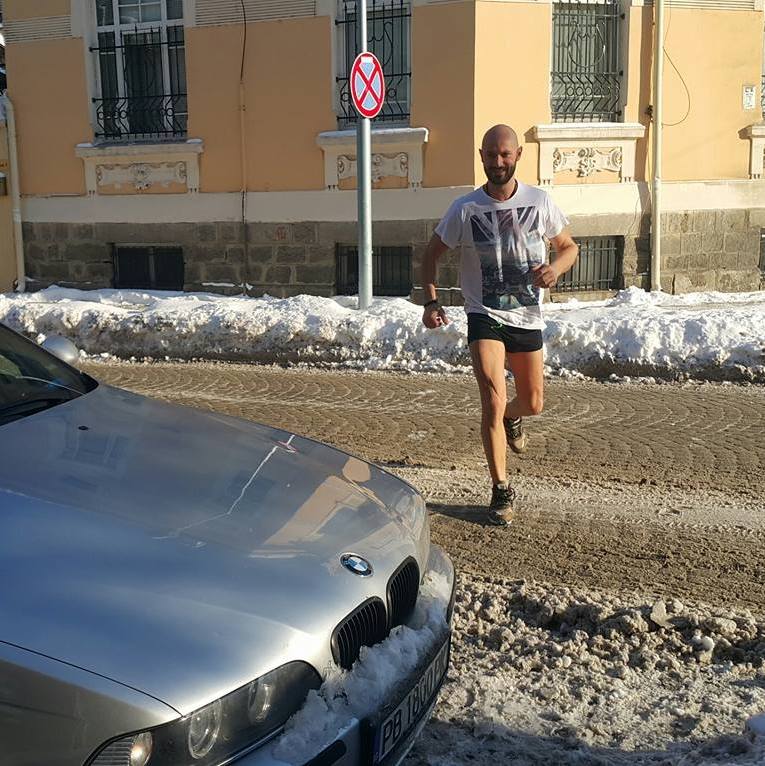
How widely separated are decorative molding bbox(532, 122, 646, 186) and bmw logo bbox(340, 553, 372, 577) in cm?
1009

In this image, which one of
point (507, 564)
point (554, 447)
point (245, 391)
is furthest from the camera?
point (245, 391)

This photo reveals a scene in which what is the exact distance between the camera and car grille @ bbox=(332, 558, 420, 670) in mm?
2412

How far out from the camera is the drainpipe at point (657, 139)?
1206 centimetres

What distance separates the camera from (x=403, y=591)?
2799 mm

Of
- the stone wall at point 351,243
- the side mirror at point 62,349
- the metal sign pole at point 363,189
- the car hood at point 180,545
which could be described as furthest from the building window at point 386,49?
the car hood at point 180,545

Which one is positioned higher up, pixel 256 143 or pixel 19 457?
pixel 256 143

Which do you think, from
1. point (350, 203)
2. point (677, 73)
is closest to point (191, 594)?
point (350, 203)

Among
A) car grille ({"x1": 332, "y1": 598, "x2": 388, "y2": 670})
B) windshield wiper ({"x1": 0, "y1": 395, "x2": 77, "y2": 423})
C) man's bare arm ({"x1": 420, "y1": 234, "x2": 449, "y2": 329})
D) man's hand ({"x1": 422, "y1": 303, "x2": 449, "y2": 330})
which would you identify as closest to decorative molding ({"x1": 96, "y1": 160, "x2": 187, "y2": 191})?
man's bare arm ({"x1": 420, "y1": 234, "x2": 449, "y2": 329})

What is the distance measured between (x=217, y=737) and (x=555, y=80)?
1135 cm

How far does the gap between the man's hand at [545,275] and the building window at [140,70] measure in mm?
9679

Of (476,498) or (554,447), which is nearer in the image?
(476,498)

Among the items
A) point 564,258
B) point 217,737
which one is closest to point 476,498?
point 564,258

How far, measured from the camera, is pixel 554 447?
21.1 feet

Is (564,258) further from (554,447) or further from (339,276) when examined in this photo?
(339,276)
